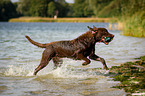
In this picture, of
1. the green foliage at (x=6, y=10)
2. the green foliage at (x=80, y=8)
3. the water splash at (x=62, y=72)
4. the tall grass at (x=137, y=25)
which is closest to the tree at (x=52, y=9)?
the green foliage at (x=80, y=8)

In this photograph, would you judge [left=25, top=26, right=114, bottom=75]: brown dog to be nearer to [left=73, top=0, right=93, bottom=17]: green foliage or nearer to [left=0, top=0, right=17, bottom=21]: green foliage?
[left=0, top=0, right=17, bottom=21]: green foliage

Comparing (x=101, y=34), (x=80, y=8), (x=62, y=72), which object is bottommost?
(x=62, y=72)

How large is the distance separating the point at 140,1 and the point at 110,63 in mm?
17172

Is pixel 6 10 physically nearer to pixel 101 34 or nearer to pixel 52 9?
pixel 52 9

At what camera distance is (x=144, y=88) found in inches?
247

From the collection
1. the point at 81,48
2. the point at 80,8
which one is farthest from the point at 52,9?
the point at 81,48

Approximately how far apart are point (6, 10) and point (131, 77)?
120 meters

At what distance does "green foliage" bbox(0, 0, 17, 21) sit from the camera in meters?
117

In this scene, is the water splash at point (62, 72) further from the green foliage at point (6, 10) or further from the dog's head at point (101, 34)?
the green foliage at point (6, 10)

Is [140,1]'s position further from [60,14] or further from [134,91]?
[60,14]

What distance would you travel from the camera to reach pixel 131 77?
7531 mm

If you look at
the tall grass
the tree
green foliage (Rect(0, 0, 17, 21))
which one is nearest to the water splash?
the tall grass

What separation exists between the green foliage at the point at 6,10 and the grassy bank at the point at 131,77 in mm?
113558

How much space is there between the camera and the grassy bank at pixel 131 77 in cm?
628
